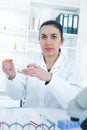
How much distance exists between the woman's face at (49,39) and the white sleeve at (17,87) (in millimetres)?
Answer: 268

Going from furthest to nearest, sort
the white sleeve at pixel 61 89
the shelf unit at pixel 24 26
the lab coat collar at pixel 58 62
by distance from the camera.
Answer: the shelf unit at pixel 24 26
the lab coat collar at pixel 58 62
the white sleeve at pixel 61 89

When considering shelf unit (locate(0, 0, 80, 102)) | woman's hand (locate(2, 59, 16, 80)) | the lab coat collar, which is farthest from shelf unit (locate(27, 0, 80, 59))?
woman's hand (locate(2, 59, 16, 80))

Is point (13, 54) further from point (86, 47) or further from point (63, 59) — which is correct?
point (63, 59)

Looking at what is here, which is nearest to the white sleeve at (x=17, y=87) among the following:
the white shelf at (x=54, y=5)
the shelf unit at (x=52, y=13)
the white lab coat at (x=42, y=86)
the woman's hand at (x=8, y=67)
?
the white lab coat at (x=42, y=86)

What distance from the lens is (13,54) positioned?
11.6ft

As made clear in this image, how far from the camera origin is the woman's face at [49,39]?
5.43ft

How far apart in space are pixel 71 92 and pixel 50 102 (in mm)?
243

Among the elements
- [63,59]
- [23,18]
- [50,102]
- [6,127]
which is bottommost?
[50,102]

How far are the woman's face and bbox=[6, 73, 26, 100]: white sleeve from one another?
27 centimetres

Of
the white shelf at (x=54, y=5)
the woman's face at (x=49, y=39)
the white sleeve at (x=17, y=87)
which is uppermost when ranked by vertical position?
the white shelf at (x=54, y=5)

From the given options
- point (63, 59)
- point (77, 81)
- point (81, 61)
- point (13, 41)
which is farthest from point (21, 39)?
point (77, 81)

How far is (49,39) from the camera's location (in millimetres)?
1666

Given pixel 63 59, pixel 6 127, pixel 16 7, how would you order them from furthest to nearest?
pixel 16 7
pixel 63 59
pixel 6 127

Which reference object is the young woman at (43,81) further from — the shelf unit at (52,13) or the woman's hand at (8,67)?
the shelf unit at (52,13)
